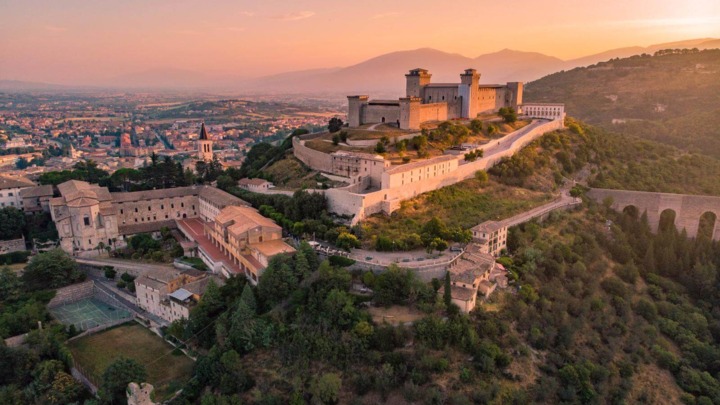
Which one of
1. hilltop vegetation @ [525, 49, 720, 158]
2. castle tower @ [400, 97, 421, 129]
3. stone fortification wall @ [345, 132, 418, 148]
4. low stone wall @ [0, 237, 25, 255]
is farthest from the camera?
hilltop vegetation @ [525, 49, 720, 158]

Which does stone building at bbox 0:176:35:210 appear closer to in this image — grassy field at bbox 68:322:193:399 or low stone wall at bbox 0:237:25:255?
low stone wall at bbox 0:237:25:255

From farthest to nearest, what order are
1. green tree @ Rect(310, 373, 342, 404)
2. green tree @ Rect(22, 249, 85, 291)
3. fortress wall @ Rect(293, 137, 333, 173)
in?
fortress wall @ Rect(293, 137, 333, 173), green tree @ Rect(22, 249, 85, 291), green tree @ Rect(310, 373, 342, 404)

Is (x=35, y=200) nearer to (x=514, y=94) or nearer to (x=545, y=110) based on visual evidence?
(x=514, y=94)

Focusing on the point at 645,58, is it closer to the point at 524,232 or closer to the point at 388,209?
the point at 524,232

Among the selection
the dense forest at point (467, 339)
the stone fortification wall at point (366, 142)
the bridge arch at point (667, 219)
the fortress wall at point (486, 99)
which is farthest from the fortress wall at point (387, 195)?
the bridge arch at point (667, 219)

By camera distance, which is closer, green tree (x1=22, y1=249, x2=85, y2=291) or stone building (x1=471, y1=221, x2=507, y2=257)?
stone building (x1=471, y1=221, x2=507, y2=257)

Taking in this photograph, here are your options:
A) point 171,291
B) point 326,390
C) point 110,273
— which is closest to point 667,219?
point 326,390

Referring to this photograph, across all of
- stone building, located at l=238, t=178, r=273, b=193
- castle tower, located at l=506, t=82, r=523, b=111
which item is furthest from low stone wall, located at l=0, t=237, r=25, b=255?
castle tower, located at l=506, t=82, r=523, b=111
